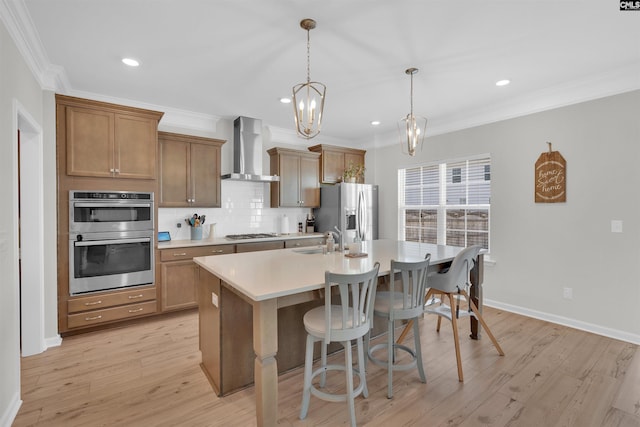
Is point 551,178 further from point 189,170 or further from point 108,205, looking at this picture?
point 108,205

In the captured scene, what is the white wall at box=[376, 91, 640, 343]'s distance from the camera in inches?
122

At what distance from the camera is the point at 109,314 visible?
3355 millimetres

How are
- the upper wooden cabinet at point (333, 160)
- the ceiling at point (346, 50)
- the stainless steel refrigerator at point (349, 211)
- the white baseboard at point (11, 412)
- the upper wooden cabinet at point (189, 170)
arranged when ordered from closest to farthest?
the white baseboard at point (11, 412)
the ceiling at point (346, 50)
the upper wooden cabinet at point (189, 170)
the stainless steel refrigerator at point (349, 211)
the upper wooden cabinet at point (333, 160)

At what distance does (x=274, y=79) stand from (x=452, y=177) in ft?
9.70

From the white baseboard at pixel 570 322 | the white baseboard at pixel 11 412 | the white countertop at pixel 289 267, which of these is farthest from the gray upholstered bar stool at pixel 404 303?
the white baseboard at pixel 11 412

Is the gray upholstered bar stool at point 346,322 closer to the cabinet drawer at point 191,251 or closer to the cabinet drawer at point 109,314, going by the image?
the cabinet drawer at point 191,251

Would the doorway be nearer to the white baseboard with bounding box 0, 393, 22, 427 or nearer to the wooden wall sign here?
the white baseboard with bounding box 0, 393, 22, 427

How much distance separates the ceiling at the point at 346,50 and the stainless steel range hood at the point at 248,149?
0.60 meters

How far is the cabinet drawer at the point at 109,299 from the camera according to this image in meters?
3.19

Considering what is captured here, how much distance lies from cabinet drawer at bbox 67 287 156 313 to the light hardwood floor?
1.07ft

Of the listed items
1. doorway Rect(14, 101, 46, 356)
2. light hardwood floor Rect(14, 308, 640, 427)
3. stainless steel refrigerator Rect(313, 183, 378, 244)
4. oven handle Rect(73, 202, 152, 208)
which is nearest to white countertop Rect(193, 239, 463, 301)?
light hardwood floor Rect(14, 308, 640, 427)

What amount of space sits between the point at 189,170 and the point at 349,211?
247cm

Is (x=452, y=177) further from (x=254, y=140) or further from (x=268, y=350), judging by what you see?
(x=268, y=350)

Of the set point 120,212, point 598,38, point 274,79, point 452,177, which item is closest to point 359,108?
point 274,79
